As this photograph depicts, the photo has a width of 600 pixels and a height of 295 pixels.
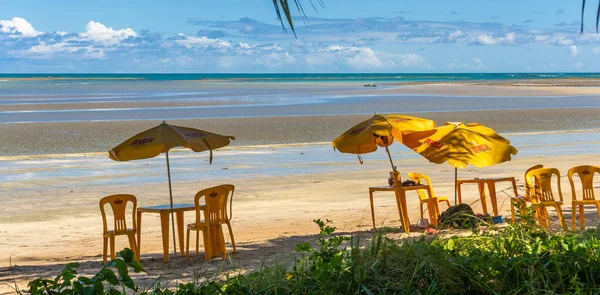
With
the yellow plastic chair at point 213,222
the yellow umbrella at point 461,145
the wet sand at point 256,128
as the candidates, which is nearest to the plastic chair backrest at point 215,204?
the yellow plastic chair at point 213,222

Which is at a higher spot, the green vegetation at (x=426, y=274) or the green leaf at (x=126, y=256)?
the green leaf at (x=126, y=256)

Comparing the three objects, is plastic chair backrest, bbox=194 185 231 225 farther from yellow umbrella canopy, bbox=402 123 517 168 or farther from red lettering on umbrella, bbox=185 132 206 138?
yellow umbrella canopy, bbox=402 123 517 168

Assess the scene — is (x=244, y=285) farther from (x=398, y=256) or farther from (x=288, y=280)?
(x=398, y=256)

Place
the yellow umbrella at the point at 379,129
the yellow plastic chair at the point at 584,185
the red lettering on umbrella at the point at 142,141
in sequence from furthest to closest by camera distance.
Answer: the yellow umbrella at the point at 379,129
the yellow plastic chair at the point at 584,185
the red lettering on umbrella at the point at 142,141

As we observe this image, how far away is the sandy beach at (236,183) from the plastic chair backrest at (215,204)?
0.52 m

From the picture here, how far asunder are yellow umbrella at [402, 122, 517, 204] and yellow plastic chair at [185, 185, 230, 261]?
265 centimetres

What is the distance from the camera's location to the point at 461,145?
10.5m

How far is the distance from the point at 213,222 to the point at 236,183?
6.77m

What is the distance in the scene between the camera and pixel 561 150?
73.1 feet

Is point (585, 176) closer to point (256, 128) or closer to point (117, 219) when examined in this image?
point (117, 219)

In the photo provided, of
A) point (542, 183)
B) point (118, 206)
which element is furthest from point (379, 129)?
point (118, 206)

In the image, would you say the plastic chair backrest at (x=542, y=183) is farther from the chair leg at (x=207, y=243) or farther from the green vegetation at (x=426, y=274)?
the green vegetation at (x=426, y=274)

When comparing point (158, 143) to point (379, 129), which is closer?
point (158, 143)

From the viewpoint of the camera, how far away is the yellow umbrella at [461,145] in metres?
10.4
